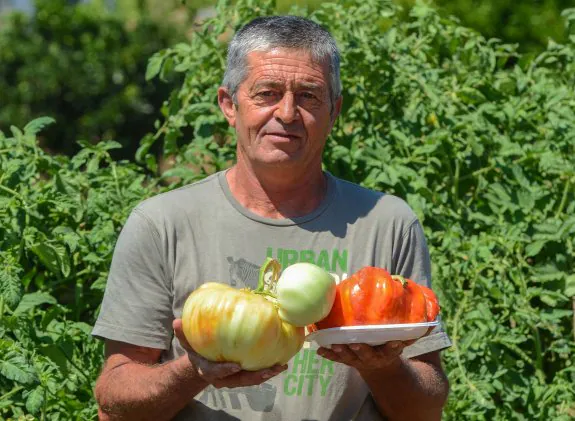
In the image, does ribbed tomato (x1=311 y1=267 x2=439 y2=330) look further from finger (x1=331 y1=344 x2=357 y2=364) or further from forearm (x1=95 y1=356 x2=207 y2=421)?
forearm (x1=95 y1=356 x2=207 y2=421)

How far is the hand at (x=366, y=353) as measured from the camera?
9.16 feet

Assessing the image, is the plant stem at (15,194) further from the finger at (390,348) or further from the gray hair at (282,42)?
the finger at (390,348)

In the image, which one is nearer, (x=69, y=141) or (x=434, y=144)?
(x=434, y=144)

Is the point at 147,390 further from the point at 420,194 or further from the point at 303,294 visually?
the point at 420,194

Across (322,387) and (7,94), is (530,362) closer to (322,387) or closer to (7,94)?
(322,387)

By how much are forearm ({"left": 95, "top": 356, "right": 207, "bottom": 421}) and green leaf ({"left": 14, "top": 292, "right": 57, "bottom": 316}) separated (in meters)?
0.78

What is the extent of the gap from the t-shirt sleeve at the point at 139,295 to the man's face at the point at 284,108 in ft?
1.17

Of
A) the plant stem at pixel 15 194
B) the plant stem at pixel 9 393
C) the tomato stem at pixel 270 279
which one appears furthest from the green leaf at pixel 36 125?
the tomato stem at pixel 270 279

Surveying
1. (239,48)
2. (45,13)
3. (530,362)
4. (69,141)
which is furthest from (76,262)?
(45,13)

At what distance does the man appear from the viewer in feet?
10.2

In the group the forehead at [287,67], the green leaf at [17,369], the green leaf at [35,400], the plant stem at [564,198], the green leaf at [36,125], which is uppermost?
the forehead at [287,67]

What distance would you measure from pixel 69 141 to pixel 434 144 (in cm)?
696

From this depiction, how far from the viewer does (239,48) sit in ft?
10.8

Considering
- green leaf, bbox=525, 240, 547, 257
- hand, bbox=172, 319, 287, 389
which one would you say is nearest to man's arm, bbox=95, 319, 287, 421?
hand, bbox=172, 319, 287, 389
